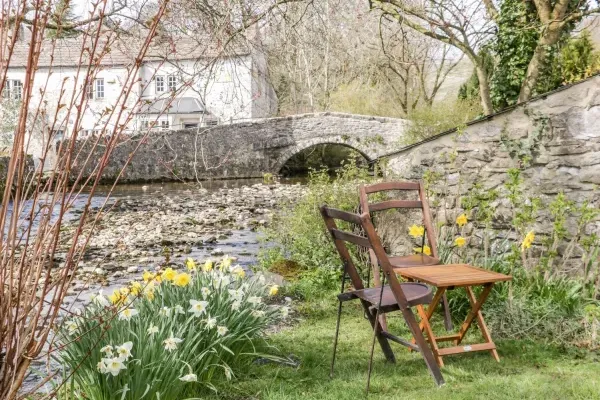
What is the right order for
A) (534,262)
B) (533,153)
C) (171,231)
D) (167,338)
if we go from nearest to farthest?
(167,338)
(534,262)
(533,153)
(171,231)

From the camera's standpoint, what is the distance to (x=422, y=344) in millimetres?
3760

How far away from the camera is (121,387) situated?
3268 millimetres

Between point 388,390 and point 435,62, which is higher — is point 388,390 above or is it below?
below

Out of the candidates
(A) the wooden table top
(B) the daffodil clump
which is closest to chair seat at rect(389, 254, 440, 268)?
(A) the wooden table top

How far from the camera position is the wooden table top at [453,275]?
3867 mm

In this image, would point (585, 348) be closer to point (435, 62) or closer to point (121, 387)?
point (121, 387)

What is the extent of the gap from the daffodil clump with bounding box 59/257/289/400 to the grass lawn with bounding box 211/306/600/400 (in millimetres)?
241

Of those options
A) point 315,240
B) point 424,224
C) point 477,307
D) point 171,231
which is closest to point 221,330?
point 477,307

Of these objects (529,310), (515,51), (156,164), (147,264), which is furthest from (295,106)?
(529,310)

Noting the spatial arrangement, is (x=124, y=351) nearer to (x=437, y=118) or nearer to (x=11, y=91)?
(x=437, y=118)

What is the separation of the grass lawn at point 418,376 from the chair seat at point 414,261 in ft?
2.12

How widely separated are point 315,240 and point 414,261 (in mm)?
2550

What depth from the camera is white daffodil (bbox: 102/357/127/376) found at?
3.10m

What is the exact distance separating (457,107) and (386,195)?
1319 centimetres
